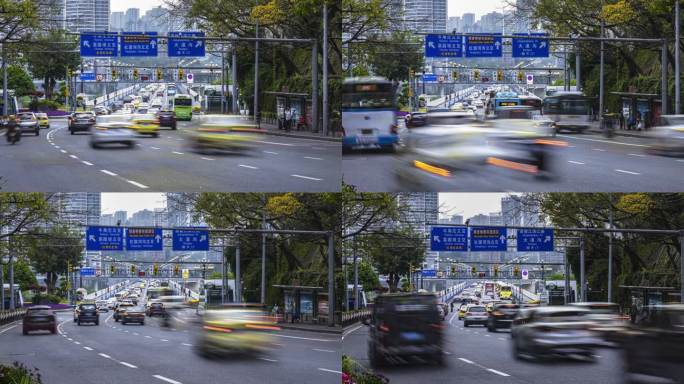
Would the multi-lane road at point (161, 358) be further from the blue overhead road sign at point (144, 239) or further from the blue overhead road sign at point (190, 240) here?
the blue overhead road sign at point (144, 239)

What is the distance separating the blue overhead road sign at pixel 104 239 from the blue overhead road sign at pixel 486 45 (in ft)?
25.0

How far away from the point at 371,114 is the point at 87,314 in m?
7.35

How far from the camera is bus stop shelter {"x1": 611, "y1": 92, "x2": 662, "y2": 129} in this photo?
23.7m

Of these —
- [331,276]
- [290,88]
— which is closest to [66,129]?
[290,88]

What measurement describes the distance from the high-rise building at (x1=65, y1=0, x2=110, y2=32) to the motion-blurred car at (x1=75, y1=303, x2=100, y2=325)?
5776 millimetres

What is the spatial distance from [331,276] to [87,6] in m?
8.85

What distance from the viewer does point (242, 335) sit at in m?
20.3

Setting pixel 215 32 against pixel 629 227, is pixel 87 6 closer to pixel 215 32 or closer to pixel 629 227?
pixel 215 32

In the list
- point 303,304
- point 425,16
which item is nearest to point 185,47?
point 425,16

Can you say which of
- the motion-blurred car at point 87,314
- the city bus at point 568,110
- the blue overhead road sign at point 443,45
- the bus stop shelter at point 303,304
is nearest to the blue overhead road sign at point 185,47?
the motion-blurred car at point 87,314

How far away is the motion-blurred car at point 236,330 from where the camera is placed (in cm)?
2012

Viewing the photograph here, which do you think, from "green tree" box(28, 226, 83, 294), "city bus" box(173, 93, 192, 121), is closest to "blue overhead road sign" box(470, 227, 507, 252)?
"city bus" box(173, 93, 192, 121)

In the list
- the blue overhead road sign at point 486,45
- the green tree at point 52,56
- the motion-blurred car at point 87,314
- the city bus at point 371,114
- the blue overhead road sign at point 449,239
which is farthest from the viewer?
the green tree at point 52,56

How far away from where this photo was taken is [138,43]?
26375mm
